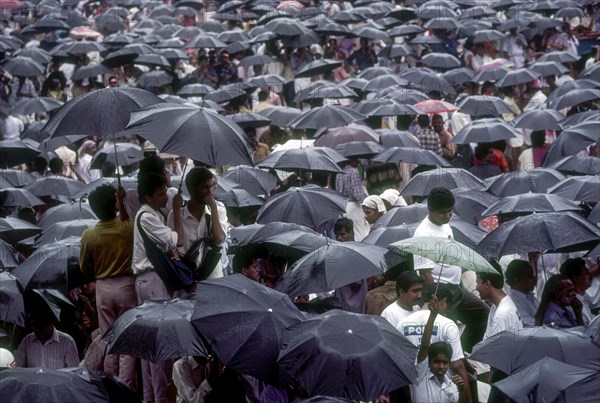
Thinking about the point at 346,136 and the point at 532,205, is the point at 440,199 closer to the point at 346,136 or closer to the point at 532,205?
the point at 532,205

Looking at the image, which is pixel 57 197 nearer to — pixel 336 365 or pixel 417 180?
pixel 417 180

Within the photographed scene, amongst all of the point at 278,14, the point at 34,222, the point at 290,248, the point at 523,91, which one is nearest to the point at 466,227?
the point at 290,248

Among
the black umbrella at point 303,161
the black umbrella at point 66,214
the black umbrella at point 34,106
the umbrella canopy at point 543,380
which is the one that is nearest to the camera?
the umbrella canopy at point 543,380

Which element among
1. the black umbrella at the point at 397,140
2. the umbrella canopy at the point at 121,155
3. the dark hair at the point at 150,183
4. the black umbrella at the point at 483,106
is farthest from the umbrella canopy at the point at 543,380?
the black umbrella at the point at 483,106

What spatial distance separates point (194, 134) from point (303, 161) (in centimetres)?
419

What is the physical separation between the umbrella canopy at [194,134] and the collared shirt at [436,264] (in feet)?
4.73

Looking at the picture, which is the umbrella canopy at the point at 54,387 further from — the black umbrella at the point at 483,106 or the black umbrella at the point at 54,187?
the black umbrella at the point at 483,106

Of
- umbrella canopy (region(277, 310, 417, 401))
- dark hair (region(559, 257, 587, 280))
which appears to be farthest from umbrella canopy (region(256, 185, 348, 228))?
umbrella canopy (region(277, 310, 417, 401))

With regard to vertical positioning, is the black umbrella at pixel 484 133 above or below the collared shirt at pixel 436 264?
below

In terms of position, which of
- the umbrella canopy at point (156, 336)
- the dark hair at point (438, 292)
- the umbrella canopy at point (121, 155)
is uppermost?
the umbrella canopy at point (156, 336)

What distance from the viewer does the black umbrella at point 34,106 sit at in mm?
18844

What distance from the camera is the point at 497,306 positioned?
9266 millimetres

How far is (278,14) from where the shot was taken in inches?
976

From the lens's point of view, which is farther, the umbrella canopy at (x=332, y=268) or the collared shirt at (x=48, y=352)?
the collared shirt at (x=48, y=352)
